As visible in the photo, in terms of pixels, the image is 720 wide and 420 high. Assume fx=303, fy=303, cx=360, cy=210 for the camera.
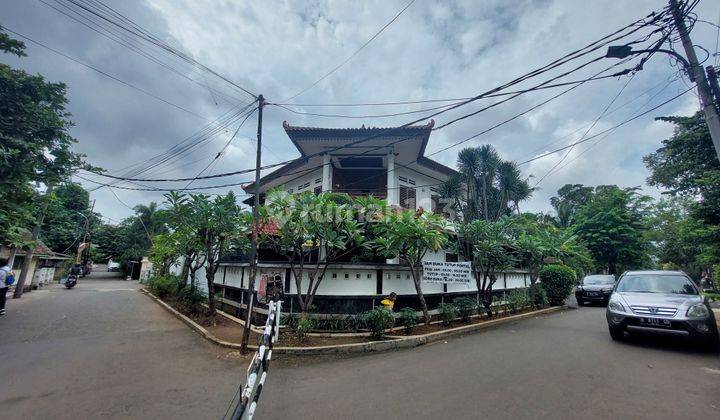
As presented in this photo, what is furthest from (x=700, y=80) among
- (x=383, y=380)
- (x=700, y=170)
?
(x=383, y=380)

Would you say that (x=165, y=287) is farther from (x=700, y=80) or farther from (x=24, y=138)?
(x=700, y=80)

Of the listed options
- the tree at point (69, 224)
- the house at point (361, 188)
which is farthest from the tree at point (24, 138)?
the tree at point (69, 224)

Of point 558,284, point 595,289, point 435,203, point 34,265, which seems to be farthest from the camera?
point 34,265

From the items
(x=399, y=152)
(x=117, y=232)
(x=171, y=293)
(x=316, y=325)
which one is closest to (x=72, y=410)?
(x=316, y=325)

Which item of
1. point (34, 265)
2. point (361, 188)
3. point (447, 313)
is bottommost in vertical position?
point (447, 313)

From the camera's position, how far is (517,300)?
12.0m

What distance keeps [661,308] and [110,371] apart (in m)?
10.2

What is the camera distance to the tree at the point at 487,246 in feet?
32.4

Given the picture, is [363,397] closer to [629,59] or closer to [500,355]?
[500,355]

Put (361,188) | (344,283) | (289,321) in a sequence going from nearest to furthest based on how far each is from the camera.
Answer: (289,321) < (344,283) < (361,188)

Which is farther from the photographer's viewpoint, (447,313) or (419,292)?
(447,313)

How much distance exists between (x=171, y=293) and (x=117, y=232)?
3110 centimetres

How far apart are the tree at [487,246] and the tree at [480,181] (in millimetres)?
3093

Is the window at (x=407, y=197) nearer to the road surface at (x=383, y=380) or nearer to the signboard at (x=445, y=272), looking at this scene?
the signboard at (x=445, y=272)
